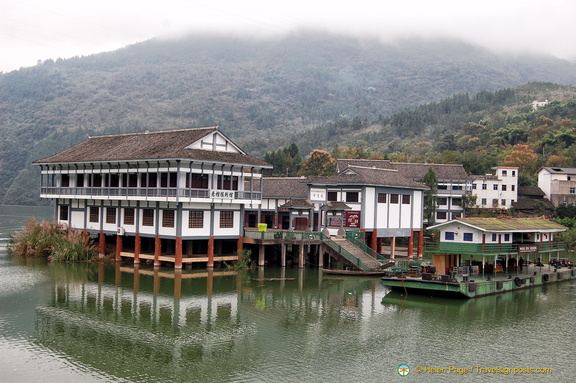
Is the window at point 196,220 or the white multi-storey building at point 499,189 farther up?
the white multi-storey building at point 499,189

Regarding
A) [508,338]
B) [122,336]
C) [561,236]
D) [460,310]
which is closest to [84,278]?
[122,336]

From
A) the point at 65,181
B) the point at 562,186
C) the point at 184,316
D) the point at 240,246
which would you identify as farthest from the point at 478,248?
the point at 562,186

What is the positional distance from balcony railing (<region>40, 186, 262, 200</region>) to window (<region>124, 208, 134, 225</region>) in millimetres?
1625

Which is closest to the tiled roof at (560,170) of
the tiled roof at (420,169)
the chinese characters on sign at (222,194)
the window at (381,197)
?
the tiled roof at (420,169)

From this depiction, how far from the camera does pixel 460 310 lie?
37719mm

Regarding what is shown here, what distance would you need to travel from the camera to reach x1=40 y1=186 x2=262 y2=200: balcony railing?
4712cm

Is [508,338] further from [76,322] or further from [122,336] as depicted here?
[76,322]

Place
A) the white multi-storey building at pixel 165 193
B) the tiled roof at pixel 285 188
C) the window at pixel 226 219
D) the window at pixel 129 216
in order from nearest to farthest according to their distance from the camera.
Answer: the white multi-storey building at pixel 165 193 → the window at pixel 226 219 → the window at pixel 129 216 → the tiled roof at pixel 285 188

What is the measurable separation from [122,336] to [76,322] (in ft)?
12.3

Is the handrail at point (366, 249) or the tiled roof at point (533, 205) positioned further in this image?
the tiled roof at point (533, 205)

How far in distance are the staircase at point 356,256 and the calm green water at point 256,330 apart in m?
4.30

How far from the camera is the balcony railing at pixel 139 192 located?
155 ft

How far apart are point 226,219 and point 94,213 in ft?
41.9

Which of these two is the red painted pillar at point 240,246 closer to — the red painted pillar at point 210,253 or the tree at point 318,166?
the red painted pillar at point 210,253
